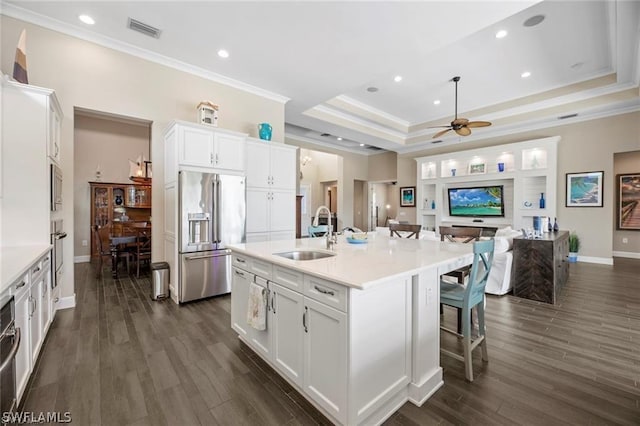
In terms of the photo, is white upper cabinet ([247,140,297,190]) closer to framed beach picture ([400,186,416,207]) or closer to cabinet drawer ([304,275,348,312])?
cabinet drawer ([304,275,348,312])

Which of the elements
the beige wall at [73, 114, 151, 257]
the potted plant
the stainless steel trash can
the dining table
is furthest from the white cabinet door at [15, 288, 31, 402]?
the potted plant

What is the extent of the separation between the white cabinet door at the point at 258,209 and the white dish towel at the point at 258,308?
237 cm

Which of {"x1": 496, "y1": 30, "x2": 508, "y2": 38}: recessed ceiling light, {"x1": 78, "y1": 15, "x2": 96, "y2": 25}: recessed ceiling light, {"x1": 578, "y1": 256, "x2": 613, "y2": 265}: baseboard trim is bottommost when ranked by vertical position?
{"x1": 578, "y1": 256, "x2": 613, "y2": 265}: baseboard trim

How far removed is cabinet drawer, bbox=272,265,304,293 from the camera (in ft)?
5.84

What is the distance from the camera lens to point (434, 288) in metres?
1.95

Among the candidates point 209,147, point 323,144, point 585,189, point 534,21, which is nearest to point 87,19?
point 209,147

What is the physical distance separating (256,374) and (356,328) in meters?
1.08

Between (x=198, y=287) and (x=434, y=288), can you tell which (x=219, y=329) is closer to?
(x=198, y=287)

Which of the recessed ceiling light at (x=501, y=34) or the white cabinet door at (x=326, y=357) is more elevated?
the recessed ceiling light at (x=501, y=34)

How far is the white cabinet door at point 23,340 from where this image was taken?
1.70 m

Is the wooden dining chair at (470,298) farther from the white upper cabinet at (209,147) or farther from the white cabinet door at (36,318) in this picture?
the white upper cabinet at (209,147)

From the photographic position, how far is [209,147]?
12.7 feet

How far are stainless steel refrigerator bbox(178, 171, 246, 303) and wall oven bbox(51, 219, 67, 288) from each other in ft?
3.92

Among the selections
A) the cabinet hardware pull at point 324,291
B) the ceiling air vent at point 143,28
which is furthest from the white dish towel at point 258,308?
the ceiling air vent at point 143,28
